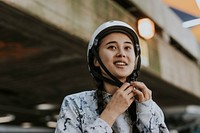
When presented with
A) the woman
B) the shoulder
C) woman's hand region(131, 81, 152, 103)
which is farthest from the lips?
the shoulder

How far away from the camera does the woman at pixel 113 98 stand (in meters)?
1.64

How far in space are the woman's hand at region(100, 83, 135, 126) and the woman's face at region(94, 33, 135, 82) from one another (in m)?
0.11

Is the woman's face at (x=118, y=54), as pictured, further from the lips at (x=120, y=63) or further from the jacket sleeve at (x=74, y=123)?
the jacket sleeve at (x=74, y=123)

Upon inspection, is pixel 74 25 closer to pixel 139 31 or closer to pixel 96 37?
pixel 139 31

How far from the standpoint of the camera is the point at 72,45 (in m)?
5.71

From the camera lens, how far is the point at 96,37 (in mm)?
1853

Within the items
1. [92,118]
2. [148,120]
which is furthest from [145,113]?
[92,118]

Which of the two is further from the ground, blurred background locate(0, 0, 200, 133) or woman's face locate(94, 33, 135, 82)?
blurred background locate(0, 0, 200, 133)

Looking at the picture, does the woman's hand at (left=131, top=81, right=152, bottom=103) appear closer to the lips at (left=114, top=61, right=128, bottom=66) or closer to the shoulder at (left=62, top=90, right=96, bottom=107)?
the lips at (left=114, top=61, right=128, bottom=66)

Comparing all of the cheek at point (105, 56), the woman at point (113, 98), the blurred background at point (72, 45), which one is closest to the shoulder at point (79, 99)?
the woman at point (113, 98)

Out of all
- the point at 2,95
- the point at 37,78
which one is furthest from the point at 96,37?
the point at 2,95

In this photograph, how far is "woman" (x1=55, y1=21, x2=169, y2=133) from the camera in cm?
164

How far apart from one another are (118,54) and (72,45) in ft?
13.1

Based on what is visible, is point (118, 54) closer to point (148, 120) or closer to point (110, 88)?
point (110, 88)
